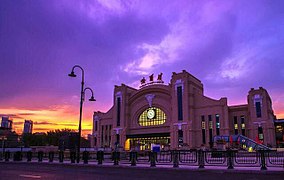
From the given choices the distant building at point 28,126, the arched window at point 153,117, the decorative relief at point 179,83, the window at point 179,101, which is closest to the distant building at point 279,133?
the window at point 179,101

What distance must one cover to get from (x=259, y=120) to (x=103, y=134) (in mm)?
50204

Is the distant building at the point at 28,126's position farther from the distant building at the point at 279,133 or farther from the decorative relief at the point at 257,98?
the distant building at the point at 279,133

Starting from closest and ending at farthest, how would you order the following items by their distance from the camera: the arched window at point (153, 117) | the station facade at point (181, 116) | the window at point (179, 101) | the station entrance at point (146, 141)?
1. the station facade at point (181, 116)
2. the window at point (179, 101)
3. the station entrance at point (146, 141)
4. the arched window at point (153, 117)

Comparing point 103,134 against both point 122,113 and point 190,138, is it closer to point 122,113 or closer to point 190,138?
point 122,113

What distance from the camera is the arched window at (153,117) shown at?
7719 centimetres

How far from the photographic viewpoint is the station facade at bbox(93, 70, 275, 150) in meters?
66.4

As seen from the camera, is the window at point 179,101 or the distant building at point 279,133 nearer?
the window at point 179,101

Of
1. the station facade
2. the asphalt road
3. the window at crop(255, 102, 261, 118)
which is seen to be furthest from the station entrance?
the asphalt road

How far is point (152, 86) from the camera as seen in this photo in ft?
256

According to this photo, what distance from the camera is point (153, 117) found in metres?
78.2

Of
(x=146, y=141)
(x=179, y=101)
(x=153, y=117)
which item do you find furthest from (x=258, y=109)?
(x=146, y=141)

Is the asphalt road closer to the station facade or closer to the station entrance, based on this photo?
the station facade

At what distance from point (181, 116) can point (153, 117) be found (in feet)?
35.3

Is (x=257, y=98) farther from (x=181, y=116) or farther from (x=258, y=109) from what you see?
(x=181, y=116)
